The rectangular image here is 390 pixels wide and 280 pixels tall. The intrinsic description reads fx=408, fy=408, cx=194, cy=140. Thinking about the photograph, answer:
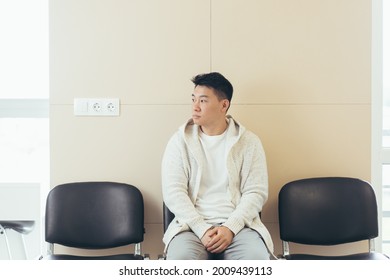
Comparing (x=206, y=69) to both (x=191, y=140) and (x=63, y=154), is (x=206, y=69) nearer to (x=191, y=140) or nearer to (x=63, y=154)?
(x=191, y=140)

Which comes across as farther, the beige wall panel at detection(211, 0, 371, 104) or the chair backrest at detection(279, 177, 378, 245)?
the beige wall panel at detection(211, 0, 371, 104)

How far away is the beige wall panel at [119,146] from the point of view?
238cm

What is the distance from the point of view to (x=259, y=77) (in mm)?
2404

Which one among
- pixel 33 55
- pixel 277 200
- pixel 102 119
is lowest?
pixel 277 200

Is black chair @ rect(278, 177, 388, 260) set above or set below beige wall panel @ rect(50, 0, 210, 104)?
below

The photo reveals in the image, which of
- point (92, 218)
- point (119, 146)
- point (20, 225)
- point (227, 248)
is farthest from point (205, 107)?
point (20, 225)

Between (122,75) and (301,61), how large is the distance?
106 centimetres

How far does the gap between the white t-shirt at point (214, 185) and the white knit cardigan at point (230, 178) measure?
3cm

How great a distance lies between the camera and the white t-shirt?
204cm

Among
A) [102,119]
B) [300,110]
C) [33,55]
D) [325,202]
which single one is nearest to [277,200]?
[325,202]

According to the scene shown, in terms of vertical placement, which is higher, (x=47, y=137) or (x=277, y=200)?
(x=47, y=137)

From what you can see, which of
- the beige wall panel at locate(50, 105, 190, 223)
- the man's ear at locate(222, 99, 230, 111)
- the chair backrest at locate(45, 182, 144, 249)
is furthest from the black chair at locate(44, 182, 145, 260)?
the man's ear at locate(222, 99, 230, 111)

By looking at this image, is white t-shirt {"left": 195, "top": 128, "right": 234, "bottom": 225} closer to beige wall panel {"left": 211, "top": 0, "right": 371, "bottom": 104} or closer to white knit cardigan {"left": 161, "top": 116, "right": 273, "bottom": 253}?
white knit cardigan {"left": 161, "top": 116, "right": 273, "bottom": 253}
